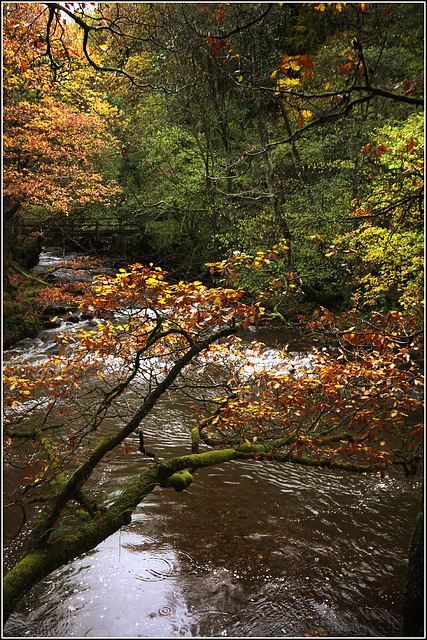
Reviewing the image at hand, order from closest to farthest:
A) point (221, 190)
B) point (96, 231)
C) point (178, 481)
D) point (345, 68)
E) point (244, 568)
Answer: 1. point (345, 68)
2. point (178, 481)
3. point (244, 568)
4. point (221, 190)
5. point (96, 231)

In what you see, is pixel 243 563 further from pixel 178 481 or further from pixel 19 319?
pixel 19 319

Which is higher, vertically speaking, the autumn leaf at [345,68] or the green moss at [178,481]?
the autumn leaf at [345,68]

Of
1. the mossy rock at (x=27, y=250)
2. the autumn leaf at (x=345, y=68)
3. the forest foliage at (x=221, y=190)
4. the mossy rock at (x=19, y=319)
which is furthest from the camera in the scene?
the mossy rock at (x=27, y=250)

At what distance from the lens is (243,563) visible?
4.28 metres

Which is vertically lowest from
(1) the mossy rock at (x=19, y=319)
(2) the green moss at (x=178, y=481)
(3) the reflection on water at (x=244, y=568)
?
(3) the reflection on water at (x=244, y=568)

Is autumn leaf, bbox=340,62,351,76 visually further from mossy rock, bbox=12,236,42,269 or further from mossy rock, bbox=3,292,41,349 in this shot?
mossy rock, bbox=12,236,42,269

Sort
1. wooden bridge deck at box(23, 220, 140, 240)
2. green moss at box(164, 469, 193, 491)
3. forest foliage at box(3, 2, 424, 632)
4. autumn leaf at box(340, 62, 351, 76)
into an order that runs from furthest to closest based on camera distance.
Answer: wooden bridge deck at box(23, 220, 140, 240) < forest foliage at box(3, 2, 424, 632) < green moss at box(164, 469, 193, 491) < autumn leaf at box(340, 62, 351, 76)

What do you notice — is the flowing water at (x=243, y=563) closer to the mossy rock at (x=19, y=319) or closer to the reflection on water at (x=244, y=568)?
the reflection on water at (x=244, y=568)

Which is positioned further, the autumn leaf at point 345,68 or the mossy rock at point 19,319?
the mossy rock at point 19,319

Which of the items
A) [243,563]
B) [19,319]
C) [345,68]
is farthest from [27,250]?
[345,68]

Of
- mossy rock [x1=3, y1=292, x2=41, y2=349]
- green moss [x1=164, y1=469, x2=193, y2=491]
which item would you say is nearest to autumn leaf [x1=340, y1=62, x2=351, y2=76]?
green moss [x1=164, y1=469, x2=193, y2=491]

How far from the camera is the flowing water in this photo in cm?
353

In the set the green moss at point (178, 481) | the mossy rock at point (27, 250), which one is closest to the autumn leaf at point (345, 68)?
the green moss at point (178, 481)

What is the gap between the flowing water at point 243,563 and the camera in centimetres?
353
